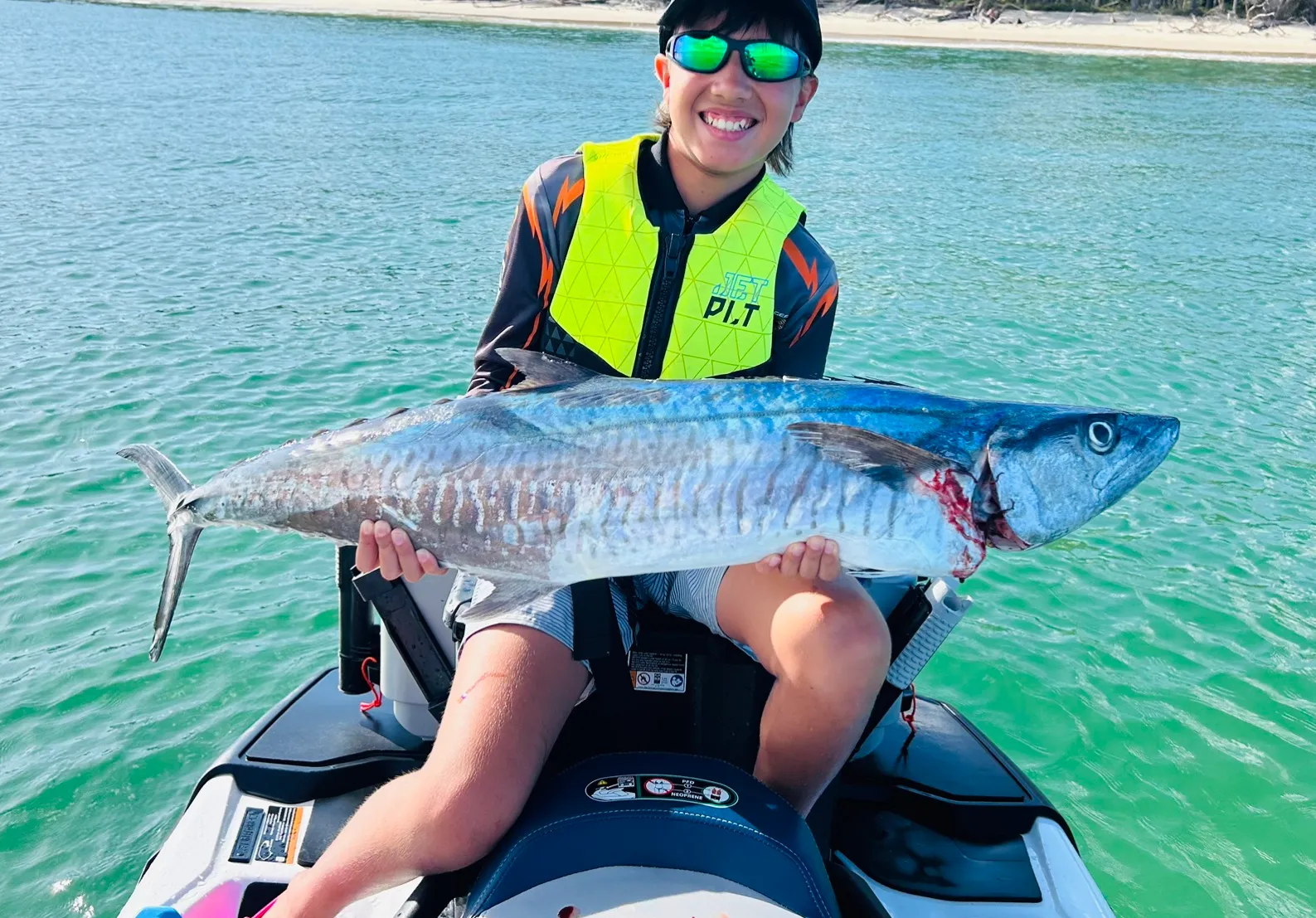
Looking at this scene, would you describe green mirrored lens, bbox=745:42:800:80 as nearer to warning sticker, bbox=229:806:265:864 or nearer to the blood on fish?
the blood on fish

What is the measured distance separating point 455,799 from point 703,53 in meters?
2.46

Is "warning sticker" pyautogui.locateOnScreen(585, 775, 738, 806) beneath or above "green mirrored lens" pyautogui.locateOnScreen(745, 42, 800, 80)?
beneath

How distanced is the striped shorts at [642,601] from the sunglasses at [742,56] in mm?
1665

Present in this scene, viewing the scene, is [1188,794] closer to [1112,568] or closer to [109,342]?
[1112,568]

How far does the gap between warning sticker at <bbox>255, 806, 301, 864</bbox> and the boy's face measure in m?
2.59

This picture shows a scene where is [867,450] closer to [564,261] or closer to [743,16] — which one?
[564,261]

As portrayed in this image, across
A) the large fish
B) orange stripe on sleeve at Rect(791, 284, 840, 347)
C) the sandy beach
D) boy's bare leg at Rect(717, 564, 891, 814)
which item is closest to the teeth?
orange stripe on sleeve at Rect(791, 284, 840, 347)

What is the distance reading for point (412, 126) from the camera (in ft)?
76.7

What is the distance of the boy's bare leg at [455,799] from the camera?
8.56 feet

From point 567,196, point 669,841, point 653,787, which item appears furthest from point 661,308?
point 669,841

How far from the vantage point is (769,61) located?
3412mm

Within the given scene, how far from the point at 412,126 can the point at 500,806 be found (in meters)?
23.0

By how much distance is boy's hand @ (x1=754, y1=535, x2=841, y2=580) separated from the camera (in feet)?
9.20

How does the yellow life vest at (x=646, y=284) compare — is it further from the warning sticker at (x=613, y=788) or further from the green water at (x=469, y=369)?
the green water at (x=469, y=369)
